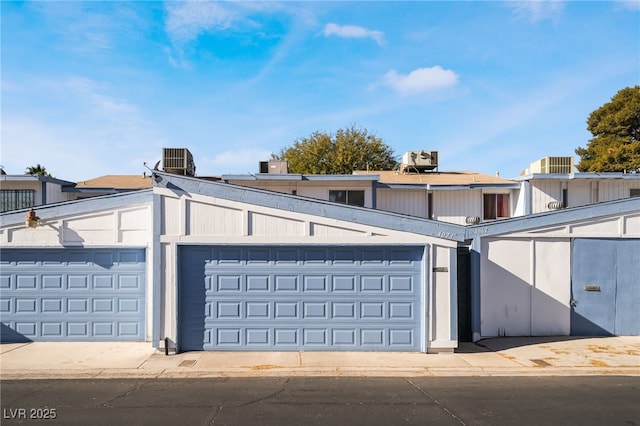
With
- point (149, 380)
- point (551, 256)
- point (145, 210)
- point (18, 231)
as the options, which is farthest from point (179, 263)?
point (551, 256)

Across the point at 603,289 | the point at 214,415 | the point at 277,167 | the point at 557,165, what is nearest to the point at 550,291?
the point at 603,289

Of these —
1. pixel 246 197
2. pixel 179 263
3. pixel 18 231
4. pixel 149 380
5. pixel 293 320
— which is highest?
pixel 246 197

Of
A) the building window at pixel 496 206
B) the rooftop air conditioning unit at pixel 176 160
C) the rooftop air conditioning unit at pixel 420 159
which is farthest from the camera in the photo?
the rooftop air conditioning unit at pixel 420 159

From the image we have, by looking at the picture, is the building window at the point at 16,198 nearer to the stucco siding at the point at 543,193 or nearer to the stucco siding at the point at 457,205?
the stucco siding at the point at 457,205

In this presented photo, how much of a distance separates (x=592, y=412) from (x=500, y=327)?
5.04 metres

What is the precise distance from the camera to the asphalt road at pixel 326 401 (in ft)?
21.2

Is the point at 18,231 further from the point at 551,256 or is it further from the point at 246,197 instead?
the point at 551,256

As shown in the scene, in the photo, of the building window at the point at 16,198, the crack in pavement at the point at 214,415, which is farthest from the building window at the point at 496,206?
the building window at the point at 16,198

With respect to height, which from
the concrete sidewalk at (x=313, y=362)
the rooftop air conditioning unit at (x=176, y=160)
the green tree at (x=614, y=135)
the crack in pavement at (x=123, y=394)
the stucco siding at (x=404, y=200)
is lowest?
the concrete sidewalk at (x=313, y=362)

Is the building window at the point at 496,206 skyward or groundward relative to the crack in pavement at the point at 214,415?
skyward

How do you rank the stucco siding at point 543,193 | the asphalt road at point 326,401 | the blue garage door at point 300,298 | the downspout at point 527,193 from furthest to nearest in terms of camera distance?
the stucco siding at point 543,193 < the downspout at point 527,193 < the blue garage door at point 300,298 < the asphalt road at point 326,401

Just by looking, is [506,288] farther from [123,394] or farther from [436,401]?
[123,394]

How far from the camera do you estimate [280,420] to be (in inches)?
253

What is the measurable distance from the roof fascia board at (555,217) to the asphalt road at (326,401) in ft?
14.0
